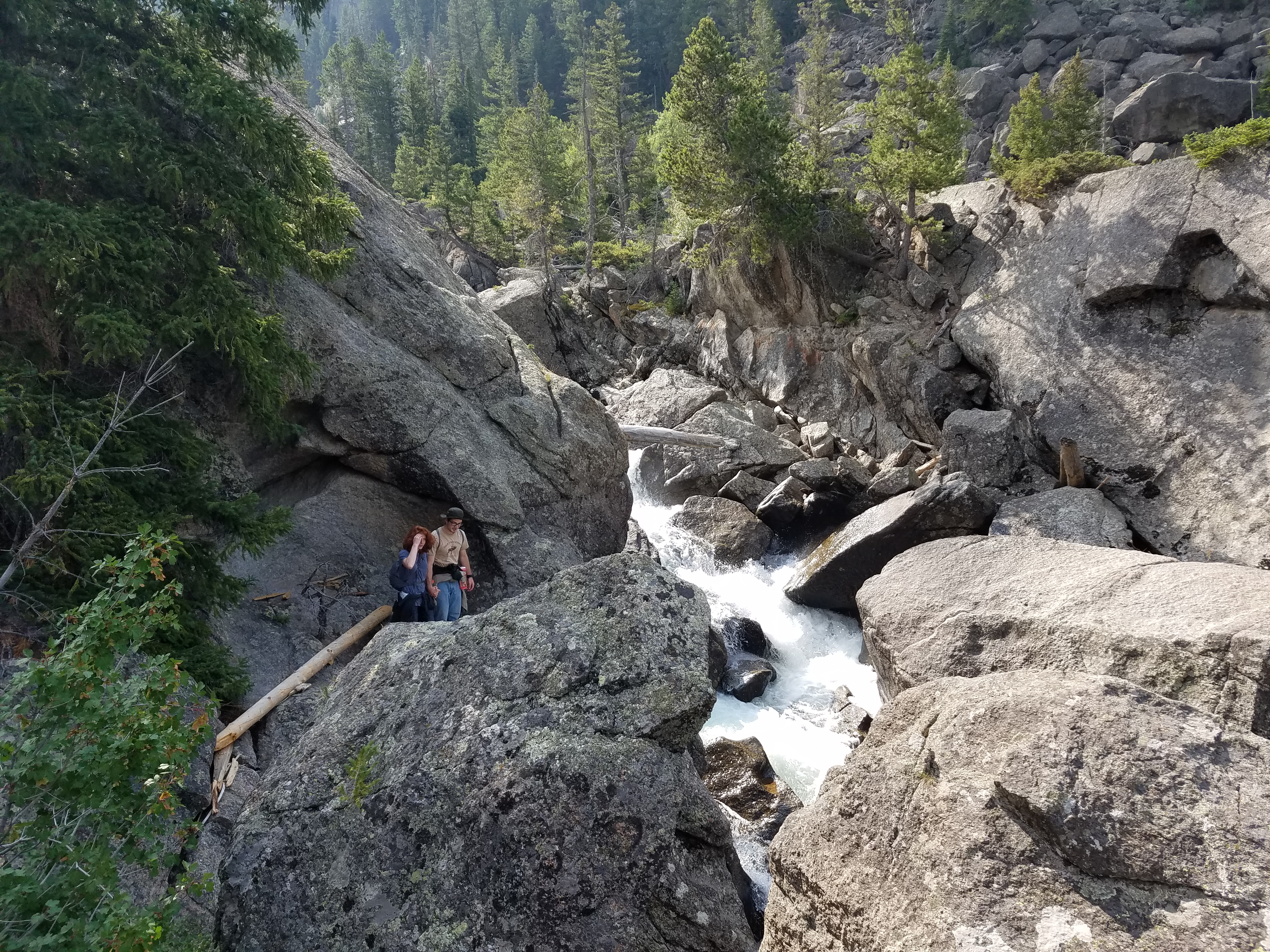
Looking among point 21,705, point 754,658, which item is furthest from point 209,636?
point 754,658

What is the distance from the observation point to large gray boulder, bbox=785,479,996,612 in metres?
17.2

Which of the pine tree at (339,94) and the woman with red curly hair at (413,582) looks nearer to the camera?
the woman with red curly hair at (413,582)

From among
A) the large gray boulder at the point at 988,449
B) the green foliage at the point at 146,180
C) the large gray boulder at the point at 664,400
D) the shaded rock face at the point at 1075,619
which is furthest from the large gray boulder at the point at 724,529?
the green foliage at the point at 146,180

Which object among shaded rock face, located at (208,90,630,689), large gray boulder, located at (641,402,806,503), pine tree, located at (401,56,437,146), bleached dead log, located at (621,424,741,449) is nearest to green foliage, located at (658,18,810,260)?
large gray boulder, located at (641,402,806,503)

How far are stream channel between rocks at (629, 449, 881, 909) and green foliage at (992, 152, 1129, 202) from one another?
14416 millimetres

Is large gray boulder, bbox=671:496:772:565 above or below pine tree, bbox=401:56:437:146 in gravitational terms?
below

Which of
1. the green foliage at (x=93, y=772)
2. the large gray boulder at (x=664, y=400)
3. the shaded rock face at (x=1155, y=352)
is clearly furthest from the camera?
the large gray boulder at (x=664, y=400)

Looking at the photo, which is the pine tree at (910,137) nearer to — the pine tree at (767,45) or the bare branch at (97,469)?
the bare branch at (97,469)

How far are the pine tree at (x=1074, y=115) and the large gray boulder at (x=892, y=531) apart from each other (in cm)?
1386

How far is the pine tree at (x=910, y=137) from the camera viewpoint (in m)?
25.0

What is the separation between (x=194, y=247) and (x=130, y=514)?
12.3 ft

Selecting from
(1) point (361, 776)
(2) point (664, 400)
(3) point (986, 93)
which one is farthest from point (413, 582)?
(3) point (986, 93)

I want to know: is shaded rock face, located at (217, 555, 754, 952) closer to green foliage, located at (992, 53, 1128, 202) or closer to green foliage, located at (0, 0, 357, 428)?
green foliage, located at (0, 0, 357, 428)

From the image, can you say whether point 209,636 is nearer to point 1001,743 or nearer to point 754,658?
point 1001,743
